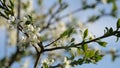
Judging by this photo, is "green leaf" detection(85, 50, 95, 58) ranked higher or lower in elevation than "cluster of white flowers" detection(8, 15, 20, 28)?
lower

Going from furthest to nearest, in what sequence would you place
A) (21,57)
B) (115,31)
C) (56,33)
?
1. (56,33)
2. (21,57)
3. (115,31)

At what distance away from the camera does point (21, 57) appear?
642cm

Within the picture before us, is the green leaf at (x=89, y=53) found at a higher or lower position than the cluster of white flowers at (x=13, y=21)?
lower

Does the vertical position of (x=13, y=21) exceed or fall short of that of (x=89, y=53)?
it exceeds it

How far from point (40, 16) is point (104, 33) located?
4548mm

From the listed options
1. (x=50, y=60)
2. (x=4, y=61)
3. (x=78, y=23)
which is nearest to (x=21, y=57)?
(x=4, y=61)

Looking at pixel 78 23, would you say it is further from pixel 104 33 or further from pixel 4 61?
pixel 104 33

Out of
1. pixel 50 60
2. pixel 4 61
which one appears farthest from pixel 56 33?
pixel 50 60

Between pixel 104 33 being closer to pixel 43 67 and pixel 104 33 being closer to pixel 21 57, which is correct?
pixel 43 67

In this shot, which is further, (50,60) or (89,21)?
(89,21)

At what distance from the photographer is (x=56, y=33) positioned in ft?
22.4

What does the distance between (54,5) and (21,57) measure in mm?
882

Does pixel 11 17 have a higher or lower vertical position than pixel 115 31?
higher

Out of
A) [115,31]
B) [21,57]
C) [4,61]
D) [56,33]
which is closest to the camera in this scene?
[115,31]
